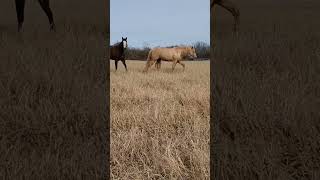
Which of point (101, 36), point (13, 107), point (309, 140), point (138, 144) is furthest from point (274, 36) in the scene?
point (13, 107)

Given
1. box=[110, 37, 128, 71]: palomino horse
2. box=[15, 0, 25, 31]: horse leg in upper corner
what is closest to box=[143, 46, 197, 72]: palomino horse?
box=[110, 37, 128, 71]: palomino horse

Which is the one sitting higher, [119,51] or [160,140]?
[119,51]

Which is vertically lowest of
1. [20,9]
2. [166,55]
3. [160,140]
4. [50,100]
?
[160,140]

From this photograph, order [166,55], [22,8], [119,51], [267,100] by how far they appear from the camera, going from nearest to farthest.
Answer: [267,100]
[22,8]
[119,51]
[166,55]

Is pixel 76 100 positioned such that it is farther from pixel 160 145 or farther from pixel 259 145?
pixel 259 145

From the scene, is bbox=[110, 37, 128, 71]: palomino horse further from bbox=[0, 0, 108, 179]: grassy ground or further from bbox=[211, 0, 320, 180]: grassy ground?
bbox=[0, 0, 108, 179]: grassy ground

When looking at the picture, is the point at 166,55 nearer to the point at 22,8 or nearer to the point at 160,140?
the point at 22,8

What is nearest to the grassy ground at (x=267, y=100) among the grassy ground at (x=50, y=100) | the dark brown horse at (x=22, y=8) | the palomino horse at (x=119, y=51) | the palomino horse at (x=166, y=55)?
the grassy ground at (x=50, y=100)

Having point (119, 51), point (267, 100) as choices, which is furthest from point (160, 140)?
point (119, 51)

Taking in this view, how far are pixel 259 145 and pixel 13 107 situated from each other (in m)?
1.66

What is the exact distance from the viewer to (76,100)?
278 centimetres

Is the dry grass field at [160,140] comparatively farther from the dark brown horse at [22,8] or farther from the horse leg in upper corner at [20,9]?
the horse leg in upper corner at [20,9]

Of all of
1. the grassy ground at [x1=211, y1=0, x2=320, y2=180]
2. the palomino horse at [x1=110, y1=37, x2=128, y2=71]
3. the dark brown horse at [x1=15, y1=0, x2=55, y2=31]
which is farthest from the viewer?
the palomino horse at [x1=110, y1=37, x2=128, y2=71]

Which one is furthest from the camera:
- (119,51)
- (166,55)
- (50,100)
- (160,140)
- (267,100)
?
(166,55)
